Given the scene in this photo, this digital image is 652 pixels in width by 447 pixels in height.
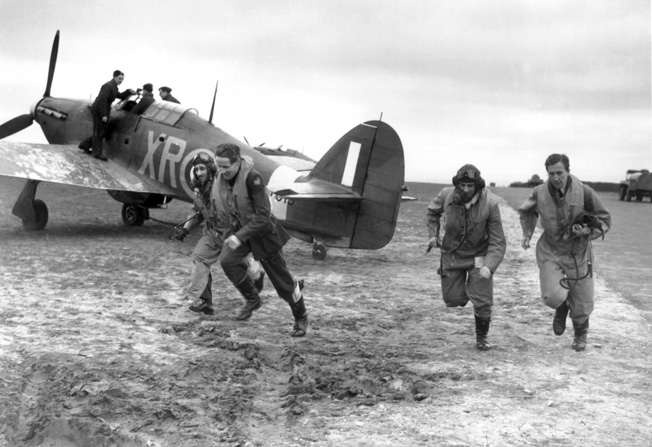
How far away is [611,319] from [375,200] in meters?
4.68

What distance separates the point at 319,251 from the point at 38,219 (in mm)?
7043

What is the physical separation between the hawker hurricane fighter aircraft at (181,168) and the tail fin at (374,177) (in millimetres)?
16

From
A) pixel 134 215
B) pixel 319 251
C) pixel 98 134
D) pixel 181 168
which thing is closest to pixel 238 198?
pixel 319 251

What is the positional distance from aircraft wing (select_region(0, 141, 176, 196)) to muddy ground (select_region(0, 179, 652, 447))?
168 inches

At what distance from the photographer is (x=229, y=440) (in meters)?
4.76

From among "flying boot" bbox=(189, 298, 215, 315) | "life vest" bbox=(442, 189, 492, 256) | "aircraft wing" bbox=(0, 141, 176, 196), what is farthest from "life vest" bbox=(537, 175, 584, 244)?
"aircraft wing" bbox=(0, 141, 176, 196)

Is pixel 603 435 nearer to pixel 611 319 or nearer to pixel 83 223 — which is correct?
pixel 611 319

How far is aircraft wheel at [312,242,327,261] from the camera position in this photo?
13.2 m

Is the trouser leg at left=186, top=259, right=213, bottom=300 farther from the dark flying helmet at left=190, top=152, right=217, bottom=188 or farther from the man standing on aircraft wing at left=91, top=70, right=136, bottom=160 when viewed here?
the man standing on aircraft wing at left=91, top=70, right=136, bottom=160

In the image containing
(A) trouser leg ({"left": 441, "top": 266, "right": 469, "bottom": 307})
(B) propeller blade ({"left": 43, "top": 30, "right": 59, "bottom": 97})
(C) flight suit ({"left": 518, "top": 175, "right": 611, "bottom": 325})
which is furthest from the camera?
(B) propeller blade ({"left": 43, "top": 30, "right": 59, "bottom": 97})

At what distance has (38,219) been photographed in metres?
16.6

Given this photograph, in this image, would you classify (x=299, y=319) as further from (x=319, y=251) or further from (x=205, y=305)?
(x=319, y=251)

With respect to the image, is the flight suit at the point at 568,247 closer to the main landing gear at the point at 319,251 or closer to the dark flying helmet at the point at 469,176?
the dark flying helmet at the point at 469,176

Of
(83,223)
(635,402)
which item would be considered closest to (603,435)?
(635,402)
